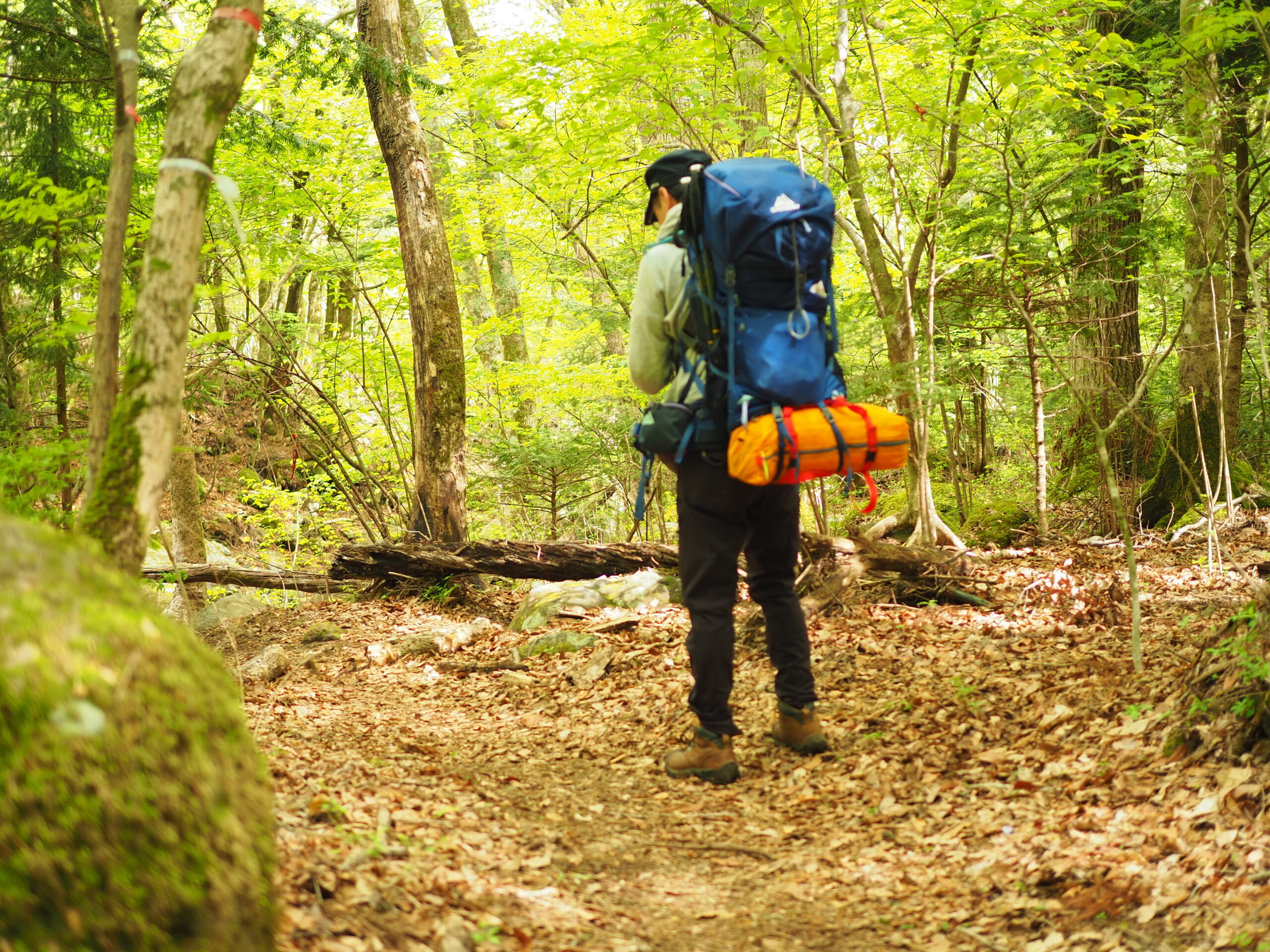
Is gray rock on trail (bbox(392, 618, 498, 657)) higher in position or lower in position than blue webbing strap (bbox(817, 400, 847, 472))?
lower

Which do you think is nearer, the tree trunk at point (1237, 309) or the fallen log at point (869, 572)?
the fallen log at point (869, 572)

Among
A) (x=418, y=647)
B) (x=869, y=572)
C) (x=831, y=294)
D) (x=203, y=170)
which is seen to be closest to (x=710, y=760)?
(x=831, y=294)

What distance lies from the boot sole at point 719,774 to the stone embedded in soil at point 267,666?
3.60 metres

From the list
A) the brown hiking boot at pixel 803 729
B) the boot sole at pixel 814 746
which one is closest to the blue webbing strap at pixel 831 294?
the brown hiking boot at pixel 803 729

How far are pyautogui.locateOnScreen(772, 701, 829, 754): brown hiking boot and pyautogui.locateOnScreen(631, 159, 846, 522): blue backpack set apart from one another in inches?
55.8

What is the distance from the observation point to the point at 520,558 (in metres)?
8.02

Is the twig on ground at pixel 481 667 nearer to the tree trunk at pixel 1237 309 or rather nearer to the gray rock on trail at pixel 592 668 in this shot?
the gray rock on trail at pixel 592 668

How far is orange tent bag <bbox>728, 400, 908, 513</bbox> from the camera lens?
338cm

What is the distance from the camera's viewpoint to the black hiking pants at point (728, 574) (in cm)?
377

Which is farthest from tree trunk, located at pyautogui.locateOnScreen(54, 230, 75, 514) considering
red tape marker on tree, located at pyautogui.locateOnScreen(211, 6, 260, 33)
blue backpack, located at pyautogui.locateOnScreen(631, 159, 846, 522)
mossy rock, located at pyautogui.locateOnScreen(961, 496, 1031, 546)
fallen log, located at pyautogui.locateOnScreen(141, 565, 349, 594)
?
mossy rock, located at pyautogui.locateOnScreen(961, 496, 1031, 546)

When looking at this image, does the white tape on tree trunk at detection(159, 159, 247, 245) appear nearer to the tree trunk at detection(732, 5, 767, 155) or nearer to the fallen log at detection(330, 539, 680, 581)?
the tree trunk at detection(732, 5, 767, 155)

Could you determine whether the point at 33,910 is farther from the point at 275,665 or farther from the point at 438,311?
the point at 438,311

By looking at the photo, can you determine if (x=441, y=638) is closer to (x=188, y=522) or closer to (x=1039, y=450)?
(x=188, y=522)

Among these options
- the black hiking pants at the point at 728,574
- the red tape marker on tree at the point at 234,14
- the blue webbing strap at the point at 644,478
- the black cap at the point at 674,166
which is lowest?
the black hiking pants at the point at 728,574
